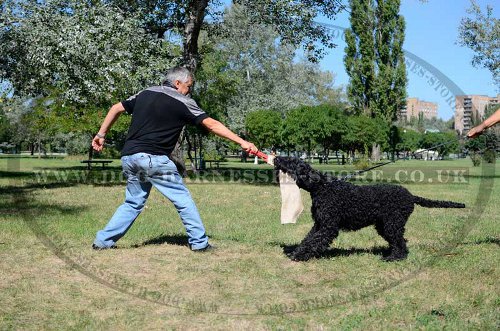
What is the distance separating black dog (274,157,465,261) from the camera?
6113mm

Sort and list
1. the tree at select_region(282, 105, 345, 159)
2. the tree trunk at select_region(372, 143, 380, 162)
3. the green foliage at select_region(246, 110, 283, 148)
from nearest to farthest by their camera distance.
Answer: the green foliage at select_region(246, 110, 283, 148), the tree at select_region(282, 105, 345, 159), the tree trunk at select_region(372, 143, 380, 162)

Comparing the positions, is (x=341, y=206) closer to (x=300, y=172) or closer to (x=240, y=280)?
(x=300, y=172)

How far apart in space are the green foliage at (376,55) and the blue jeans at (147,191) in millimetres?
26993

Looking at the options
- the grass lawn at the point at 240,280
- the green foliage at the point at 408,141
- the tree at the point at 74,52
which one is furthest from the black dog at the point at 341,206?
the green foliage at the point at 408,141

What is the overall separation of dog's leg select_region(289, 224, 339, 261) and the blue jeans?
55.7 inches

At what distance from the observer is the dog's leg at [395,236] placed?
6.29 m

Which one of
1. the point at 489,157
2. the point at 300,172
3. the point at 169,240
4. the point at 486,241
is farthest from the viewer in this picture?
the point at 489,157

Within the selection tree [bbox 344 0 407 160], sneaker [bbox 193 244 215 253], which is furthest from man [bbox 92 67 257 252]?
tree [bbox 344 0 407 160]

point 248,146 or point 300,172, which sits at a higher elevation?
point 248,146

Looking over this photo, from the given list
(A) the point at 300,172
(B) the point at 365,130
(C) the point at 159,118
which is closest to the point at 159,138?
(C) the point at 159,118

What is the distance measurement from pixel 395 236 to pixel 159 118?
3.40 meters

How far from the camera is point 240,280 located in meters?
5.56

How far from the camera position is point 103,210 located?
37.3 ft

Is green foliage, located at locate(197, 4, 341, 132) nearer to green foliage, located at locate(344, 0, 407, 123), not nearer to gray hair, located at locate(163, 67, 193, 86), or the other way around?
green foliage, located at locate(344, 0, 407, 123)
